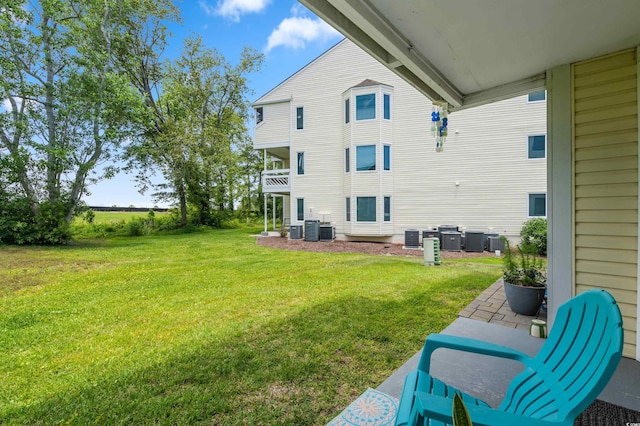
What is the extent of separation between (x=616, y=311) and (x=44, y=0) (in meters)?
17.4

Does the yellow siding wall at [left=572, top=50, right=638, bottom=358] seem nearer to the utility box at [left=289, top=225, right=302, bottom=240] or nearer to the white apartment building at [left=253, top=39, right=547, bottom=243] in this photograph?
the white apartment building at [left=253, top=39, right=547, bottom=243]

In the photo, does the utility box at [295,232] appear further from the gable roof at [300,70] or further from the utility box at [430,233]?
the gable roof at [300,70]

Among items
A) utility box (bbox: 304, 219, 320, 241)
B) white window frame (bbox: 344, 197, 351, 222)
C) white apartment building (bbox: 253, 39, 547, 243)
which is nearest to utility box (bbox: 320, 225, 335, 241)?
utility box (bbox: 304, 219, 320, 241)

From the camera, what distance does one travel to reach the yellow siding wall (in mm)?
2510

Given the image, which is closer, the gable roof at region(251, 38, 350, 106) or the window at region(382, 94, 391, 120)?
the window at region(382, 94, 391, 120)

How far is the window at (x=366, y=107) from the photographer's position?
12.8m

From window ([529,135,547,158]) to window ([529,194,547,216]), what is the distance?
59.7 inches

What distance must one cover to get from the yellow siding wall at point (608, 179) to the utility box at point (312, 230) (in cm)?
1093

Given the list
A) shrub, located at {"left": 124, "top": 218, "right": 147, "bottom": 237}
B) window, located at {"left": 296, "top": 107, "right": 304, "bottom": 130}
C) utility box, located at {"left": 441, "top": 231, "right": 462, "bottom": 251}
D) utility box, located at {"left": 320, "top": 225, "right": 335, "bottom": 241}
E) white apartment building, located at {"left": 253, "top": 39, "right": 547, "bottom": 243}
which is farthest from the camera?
shrub, located at {"left": 124, "top": 218, "right": 147, "bottom": 237}

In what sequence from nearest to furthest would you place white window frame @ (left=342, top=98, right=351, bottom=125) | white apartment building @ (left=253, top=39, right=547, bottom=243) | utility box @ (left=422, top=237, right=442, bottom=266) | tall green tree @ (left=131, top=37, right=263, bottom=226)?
utility box @ (left=422, top=237, right=442, bottom=266) < white apartment building @ (left=253, top=39, right=547, bottom=243) < white window frame @ (left=342, top=98, right=351, bottom=125) < tall green tree @ (left=131, top=37, right=263, bottom=226)

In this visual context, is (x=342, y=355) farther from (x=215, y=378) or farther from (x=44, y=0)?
(x=44, y=0)

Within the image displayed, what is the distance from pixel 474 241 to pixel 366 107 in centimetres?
719

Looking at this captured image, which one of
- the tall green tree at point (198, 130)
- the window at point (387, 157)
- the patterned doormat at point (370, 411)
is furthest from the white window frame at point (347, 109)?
the patterned doormat at point (370, 411)

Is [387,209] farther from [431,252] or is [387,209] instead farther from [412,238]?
[431,252]
